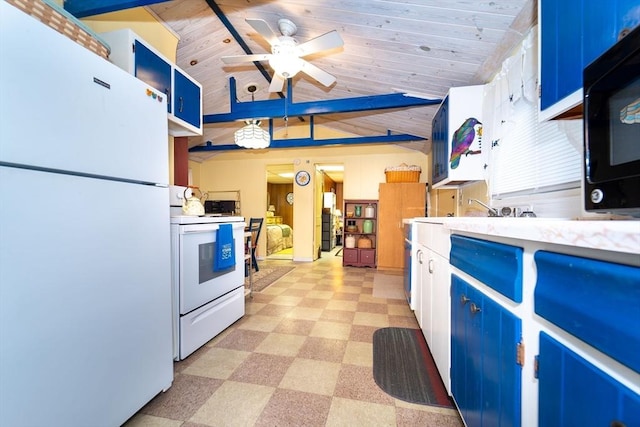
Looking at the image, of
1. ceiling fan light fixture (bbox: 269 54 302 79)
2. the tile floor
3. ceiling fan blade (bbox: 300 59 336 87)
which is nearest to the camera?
the tile floor

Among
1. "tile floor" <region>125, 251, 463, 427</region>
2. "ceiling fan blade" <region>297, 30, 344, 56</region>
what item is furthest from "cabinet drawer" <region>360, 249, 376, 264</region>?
"ceiling fan blade" <region>297, 30, 344, 56</region>

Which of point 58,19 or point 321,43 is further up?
point 321,43

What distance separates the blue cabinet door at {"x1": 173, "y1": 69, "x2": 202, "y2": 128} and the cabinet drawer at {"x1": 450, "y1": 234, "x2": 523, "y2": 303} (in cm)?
231

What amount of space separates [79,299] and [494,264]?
1572 mm

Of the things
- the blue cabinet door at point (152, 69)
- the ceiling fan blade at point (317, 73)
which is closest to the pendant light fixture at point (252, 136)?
the ceiling fan blade at point (317, 73)

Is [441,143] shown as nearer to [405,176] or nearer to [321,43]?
[321,43]

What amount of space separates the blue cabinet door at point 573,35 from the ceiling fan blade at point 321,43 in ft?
4.56

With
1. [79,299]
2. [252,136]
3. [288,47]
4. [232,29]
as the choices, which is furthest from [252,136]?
[79,299]

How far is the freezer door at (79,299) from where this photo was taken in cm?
85

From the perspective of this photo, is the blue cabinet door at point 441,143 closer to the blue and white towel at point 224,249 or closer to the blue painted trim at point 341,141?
the blue painted trim at point 341,141

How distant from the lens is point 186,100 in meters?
2.29

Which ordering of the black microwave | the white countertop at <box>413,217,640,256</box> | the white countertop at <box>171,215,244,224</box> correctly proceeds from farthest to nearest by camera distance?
1. the white countertop at <box>171,215,244,224</box>
2. the black microwave
3. the white countertop at <box>413,217,640,256</box>

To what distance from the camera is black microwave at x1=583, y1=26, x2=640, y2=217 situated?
1.96 feet

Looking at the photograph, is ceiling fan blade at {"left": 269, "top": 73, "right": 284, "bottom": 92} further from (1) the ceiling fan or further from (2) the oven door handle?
(2) the oven door handle
